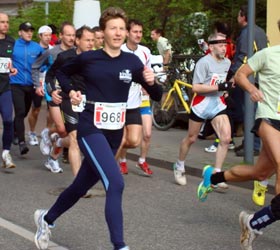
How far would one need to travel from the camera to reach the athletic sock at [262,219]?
6035 mm

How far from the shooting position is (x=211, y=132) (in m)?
13.1

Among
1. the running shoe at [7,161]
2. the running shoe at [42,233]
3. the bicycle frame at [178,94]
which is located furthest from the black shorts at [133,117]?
the bicycle frame at [178,94]

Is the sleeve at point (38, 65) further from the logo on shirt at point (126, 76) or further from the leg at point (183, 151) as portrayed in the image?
the logo on shirt at point (126, 76)

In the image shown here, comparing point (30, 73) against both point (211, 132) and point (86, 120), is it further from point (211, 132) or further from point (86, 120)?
point (86, 120)

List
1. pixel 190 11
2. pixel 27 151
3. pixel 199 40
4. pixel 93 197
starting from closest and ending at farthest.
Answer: pixel 93 197 → pixel 27 151 → pixel 199 40 → pixel 190 11

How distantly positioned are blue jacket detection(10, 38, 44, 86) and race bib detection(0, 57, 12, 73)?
1.59m

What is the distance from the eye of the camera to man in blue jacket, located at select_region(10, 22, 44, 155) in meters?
12.4

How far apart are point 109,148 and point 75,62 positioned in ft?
2.58

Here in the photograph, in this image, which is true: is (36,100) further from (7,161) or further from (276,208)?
(276,208)

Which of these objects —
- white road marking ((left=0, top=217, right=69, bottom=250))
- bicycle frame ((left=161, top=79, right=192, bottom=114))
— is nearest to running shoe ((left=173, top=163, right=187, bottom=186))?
white road marking ((left=0, top=217, right=69, bottom=250))

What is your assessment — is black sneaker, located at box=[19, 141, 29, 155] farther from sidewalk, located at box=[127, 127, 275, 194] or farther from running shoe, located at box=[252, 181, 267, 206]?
running shoe, located at box=[252, 181, 267, 206]

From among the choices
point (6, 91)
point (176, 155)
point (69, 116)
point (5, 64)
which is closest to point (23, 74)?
point (5, 64)

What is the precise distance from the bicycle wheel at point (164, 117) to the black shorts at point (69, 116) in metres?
5.63

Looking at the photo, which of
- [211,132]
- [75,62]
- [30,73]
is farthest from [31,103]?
[75,62]
